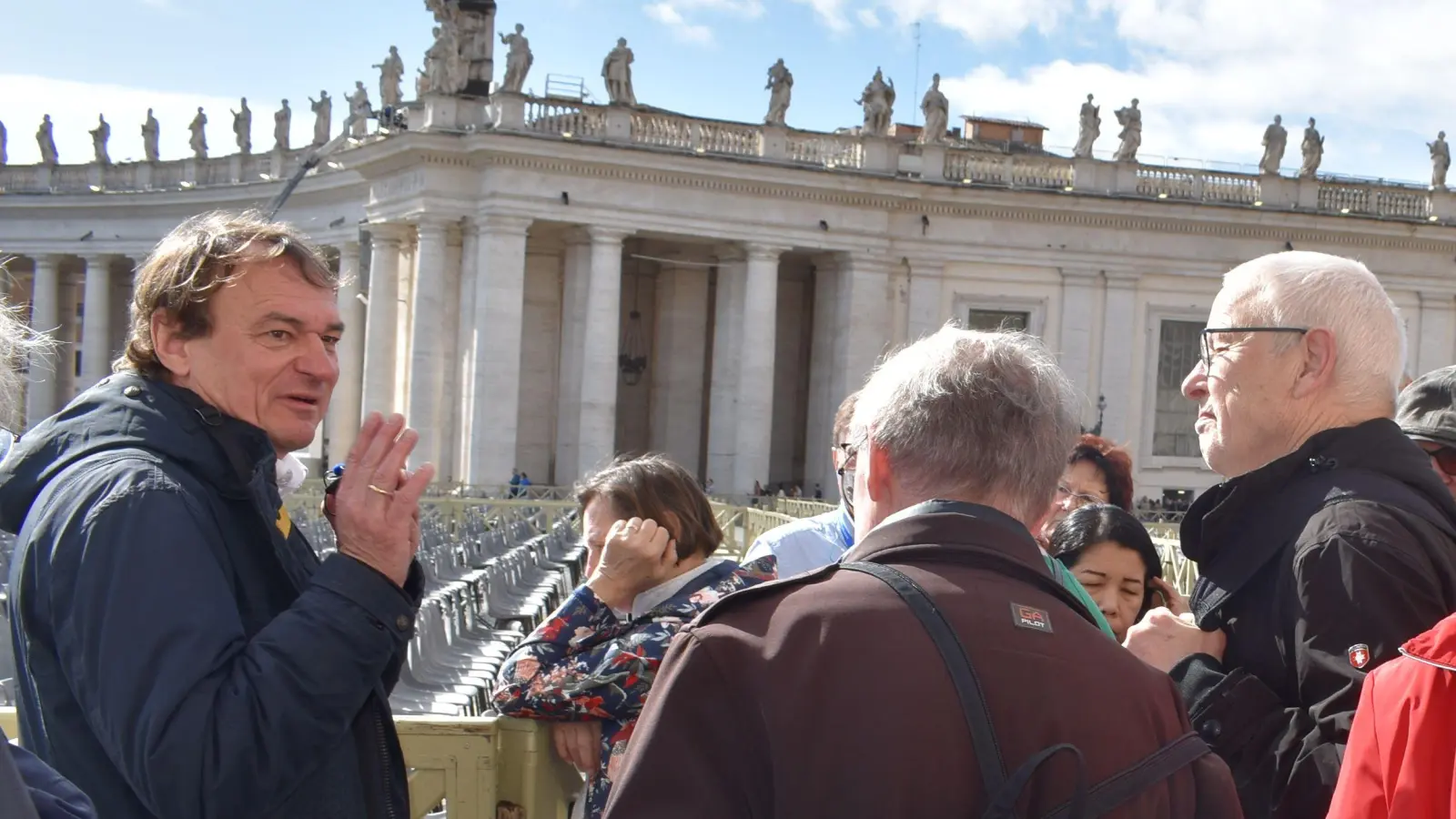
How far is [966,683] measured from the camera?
6.80 feet

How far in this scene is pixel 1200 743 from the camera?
2230 mm

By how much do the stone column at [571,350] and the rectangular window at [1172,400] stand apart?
15.8 m

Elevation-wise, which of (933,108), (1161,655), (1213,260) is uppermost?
(933,108)

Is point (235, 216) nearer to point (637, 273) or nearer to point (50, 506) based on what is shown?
point (50, 506)

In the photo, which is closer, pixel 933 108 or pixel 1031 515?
pixel 1031 515

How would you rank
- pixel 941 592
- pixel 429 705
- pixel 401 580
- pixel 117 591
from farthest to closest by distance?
pixel 429 705, pixel 401 580, pixel 117 591, pixel 941 592

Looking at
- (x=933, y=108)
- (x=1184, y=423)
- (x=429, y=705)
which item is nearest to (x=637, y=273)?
(x=933, y=108)

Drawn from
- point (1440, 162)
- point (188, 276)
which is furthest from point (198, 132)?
point (188, 276)

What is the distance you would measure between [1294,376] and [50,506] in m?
2.84

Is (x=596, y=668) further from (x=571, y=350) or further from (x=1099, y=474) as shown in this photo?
(x=571, y=350)

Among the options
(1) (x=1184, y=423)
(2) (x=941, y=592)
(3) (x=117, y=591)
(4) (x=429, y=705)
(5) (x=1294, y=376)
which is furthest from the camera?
(1) (x=1184, y=423)

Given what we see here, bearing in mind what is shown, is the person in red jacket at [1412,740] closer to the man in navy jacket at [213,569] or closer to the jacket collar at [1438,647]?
the jacket collar at [1438,647]

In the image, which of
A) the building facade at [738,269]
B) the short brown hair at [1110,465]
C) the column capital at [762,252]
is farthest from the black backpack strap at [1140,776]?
the column capital at [762,252]

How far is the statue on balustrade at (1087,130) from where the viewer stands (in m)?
36.3
